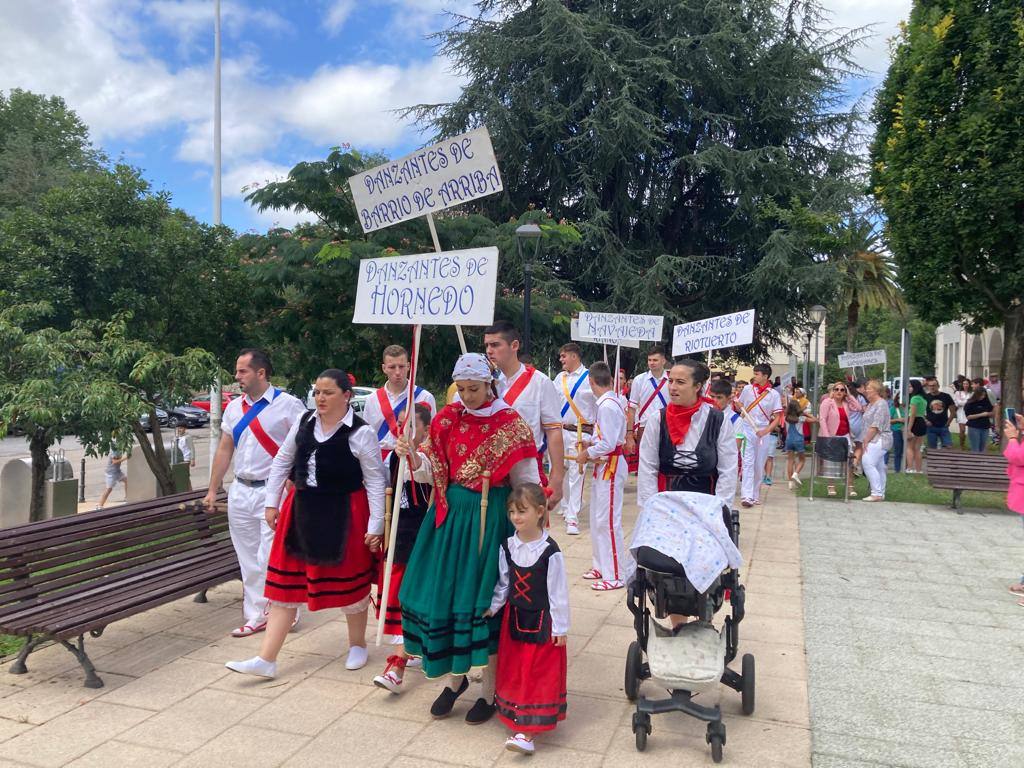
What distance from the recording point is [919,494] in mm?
13281

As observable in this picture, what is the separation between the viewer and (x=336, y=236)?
12125 mm

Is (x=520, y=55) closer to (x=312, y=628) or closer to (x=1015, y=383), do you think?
(x=1015, y=383)

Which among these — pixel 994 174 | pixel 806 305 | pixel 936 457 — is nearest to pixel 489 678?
pixel 936 457

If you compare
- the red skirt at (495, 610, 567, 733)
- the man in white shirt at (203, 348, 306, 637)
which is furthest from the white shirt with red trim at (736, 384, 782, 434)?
the red skirt at (495, 610, 567, 733)

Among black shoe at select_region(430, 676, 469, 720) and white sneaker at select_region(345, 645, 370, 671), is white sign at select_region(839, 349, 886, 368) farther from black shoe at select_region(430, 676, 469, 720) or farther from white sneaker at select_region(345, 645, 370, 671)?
black shoe at select_region(430, 676, 469, 720)

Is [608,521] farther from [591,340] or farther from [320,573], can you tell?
[591,340]

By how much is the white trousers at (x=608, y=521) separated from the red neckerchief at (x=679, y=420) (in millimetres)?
2015

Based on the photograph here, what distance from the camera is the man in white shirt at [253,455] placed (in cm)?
573

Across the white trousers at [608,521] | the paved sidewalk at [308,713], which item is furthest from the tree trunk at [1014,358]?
the paved sidewalk at [308,713]

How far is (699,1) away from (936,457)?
15300 mm

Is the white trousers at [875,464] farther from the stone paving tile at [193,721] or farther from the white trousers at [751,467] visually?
the stone paving tile at [193,721]

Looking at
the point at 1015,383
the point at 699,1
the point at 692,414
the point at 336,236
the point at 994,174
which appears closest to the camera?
the point at 692,414

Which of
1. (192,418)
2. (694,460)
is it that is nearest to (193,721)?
(694,460)

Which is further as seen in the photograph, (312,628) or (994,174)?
(994,174)
